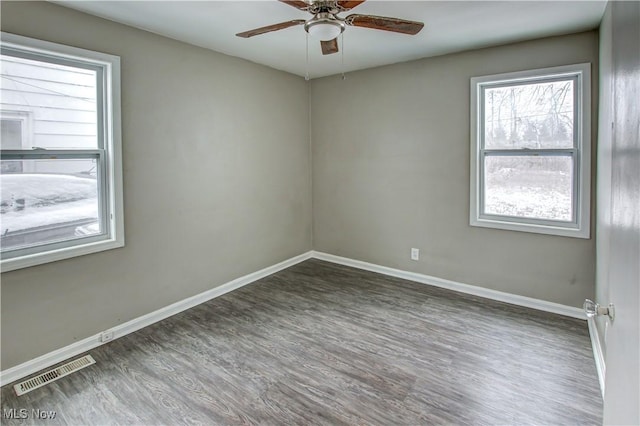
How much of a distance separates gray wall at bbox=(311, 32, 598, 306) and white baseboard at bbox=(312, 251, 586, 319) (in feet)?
0.19

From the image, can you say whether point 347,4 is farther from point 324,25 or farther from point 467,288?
point 467,288

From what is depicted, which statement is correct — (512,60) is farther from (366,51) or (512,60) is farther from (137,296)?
(137,296)

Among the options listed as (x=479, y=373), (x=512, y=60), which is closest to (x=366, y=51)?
(x=512, y=60)

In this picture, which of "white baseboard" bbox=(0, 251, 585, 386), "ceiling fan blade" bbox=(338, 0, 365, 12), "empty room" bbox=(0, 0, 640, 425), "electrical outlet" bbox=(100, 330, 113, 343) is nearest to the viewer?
"ceiling fan blade" bbox=(338, 0, 365, 12)

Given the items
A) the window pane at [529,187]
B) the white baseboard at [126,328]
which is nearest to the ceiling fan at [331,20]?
the window pane at [529,187]

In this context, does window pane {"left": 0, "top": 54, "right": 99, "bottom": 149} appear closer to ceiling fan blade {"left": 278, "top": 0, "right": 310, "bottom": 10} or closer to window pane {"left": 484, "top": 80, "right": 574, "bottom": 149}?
ceiling fan blade {"left": 278, "top": 0, "right": 310, "bottom": 10}

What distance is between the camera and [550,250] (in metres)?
3.33

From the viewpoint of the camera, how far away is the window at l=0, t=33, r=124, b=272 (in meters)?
2.36

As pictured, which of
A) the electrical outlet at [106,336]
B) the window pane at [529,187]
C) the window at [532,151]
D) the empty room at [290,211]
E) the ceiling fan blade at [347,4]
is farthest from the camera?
the window pane at [529,187]

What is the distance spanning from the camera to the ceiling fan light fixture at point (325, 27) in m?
1.99

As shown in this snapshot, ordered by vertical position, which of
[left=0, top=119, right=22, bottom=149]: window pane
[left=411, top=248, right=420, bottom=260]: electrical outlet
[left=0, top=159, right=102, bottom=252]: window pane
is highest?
[left=0, top=119, right=22, bottom=149]: window pane

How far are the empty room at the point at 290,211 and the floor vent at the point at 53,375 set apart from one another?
2 centimetres

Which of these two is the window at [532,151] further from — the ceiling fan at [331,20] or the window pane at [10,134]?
the window pane at [10,134]

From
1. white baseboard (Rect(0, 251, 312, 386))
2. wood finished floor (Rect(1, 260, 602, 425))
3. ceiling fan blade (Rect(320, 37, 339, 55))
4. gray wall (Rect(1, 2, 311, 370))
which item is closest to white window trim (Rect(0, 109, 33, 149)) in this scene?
gray wall (Rect(1, 2, 311, 370))
